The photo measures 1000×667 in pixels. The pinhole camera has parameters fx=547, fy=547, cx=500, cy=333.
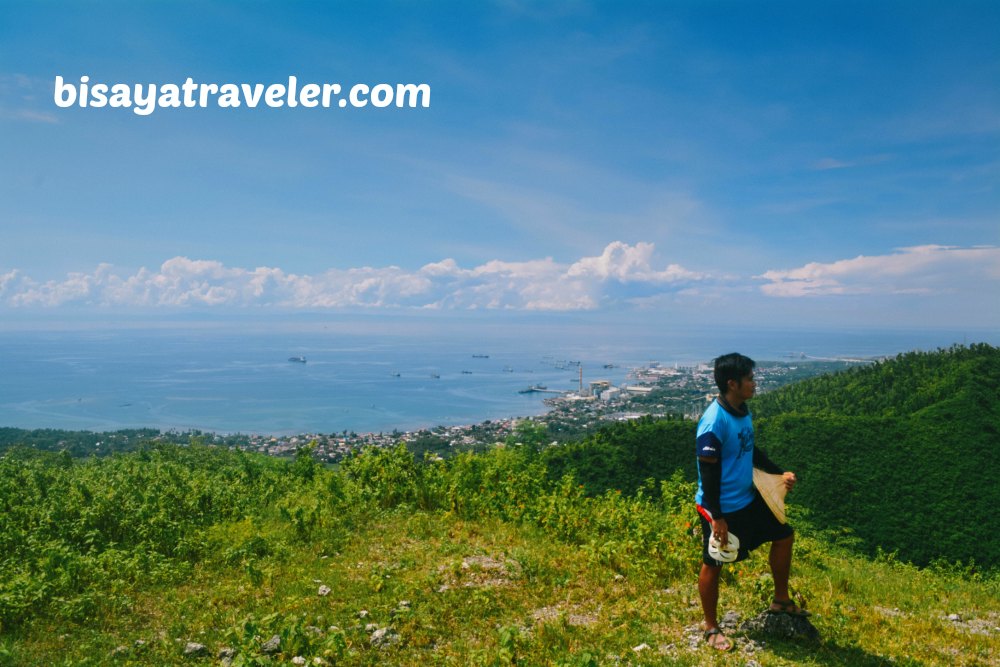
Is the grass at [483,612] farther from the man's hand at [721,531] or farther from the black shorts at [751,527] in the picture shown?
the man's hand at [721,531]

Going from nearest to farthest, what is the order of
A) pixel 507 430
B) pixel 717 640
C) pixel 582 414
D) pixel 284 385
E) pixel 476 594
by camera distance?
pixel 717 640, pixel 476 594, pixel 507 430, pixel 582 414, pixel 284 385

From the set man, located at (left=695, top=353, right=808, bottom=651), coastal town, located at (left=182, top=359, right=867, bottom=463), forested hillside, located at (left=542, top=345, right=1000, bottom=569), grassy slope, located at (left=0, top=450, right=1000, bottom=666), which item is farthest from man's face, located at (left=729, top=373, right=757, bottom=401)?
coastal town, located at (left=182, top=359, right=867, bottom=463)

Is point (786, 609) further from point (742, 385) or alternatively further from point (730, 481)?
point (742, 385)

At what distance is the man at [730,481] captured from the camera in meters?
3.77

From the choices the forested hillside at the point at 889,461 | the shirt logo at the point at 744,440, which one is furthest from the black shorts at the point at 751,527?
the forested hillside at the point at 889,461

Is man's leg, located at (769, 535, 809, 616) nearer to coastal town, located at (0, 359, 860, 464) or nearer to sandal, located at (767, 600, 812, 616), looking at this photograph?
sandal, located at (767, 600, 812, 616)

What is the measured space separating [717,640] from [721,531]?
933 mm

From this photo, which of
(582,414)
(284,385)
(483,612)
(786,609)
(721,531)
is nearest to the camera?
(721,531)

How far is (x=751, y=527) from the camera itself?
3912 millimetres

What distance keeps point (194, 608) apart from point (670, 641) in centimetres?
A: 412

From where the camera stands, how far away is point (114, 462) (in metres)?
11.5

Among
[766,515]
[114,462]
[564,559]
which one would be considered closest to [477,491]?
[564,559]

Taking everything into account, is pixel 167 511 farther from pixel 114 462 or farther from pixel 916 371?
pixel 916 371

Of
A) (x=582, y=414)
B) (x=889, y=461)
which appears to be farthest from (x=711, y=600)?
(x=582, y=414)
